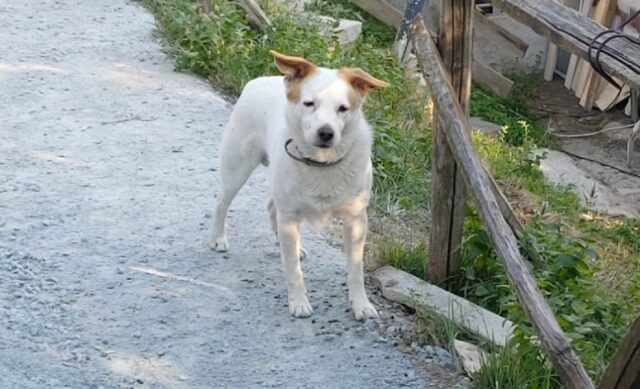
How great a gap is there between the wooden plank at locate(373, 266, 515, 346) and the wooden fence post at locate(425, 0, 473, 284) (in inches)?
7.2

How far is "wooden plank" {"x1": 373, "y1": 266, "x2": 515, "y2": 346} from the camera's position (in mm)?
4457

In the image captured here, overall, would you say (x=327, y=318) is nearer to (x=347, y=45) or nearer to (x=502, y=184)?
(x=502, y=184)

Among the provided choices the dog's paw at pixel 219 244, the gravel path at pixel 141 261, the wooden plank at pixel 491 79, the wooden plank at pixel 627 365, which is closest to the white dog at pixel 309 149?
the gravel path at pixel 141 261

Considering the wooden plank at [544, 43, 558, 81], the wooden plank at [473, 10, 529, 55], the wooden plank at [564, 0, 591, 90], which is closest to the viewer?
the wooden plank at [564, 0, 591, 90]

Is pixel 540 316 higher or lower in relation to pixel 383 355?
higher

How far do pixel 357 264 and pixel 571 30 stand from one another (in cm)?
166

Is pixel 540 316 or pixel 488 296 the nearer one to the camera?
pixel 540 316

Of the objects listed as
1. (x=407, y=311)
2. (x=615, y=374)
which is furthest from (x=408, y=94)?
(x=615, y=374)

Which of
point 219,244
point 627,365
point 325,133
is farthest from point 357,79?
point 627,365

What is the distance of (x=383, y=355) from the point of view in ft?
14.3

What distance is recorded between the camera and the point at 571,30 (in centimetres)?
347

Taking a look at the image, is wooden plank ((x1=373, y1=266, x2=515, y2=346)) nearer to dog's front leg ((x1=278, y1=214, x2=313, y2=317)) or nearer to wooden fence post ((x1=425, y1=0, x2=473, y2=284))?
wooden fence post ((x1=425, y1=0, x2=473, y2=284))

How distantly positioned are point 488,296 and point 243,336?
1285mm

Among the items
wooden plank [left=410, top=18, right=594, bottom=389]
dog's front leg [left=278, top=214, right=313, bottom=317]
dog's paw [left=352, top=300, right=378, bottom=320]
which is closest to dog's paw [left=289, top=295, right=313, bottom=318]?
dog's front leg [left=278, top=214, right=313, bottom=317]
